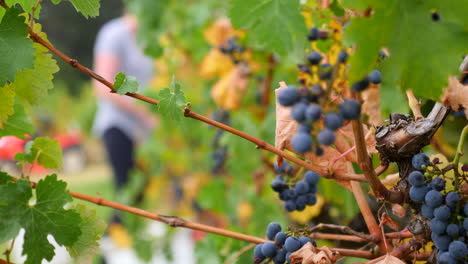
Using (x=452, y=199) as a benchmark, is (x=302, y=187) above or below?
above

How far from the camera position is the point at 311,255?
75 cm

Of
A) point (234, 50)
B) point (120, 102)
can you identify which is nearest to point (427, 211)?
point (234, 50)

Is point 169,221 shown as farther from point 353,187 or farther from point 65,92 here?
point 65,92

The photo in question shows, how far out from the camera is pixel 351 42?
62 cm

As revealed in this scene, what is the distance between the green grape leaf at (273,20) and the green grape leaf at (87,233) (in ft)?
1.37

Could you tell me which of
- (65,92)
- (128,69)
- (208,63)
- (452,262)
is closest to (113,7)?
(128,69)

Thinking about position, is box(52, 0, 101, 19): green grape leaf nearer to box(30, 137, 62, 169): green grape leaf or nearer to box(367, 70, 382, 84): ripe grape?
box(30, 137, 62, 169): green grape leaf

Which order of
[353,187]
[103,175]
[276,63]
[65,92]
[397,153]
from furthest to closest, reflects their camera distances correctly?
[65,92] < [103,175] < [276,63] < [353,187] < [397,153]

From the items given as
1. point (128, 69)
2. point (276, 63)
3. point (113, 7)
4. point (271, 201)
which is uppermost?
point (113, 7)

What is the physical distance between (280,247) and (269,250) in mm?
24

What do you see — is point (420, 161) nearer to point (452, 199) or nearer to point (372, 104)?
point (452, 199)

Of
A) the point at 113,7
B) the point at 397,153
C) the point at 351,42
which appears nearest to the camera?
the point at 351,42

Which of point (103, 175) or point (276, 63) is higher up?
point (103, 175)

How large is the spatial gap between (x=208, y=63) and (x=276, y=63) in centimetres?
30
